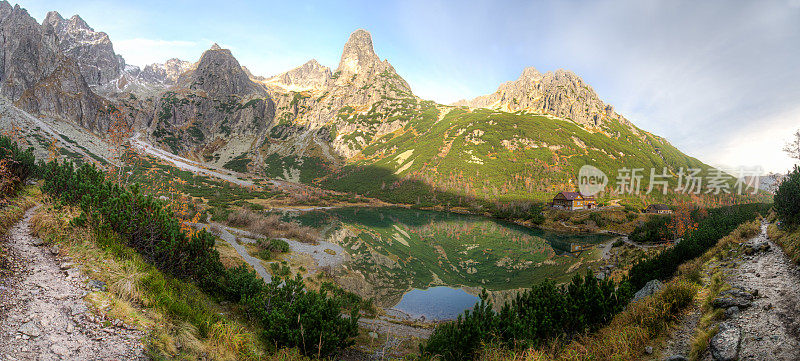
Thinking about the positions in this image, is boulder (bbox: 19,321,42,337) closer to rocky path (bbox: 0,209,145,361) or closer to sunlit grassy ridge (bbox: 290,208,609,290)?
rocky path (bbox: 0,209,145,361)

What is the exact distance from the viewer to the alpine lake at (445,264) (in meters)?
24.7

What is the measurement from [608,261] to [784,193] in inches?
805

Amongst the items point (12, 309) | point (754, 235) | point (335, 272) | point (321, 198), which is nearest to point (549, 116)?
point (321, 198)

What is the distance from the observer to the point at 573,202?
83750 millimetres

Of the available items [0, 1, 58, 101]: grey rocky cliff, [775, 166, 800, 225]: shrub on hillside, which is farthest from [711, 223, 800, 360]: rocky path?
[0, 1, 58, 101]: grey rocky cliff

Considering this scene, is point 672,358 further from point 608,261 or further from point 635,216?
point 635,216

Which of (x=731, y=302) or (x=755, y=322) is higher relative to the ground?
(x=731, y=302)

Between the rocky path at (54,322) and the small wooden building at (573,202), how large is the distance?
9736 centimetres

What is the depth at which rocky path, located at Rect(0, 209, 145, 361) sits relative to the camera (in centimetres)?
392

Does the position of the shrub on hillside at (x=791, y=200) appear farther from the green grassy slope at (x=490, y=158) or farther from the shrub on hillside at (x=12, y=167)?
the green grassy slope at (x=490, y=158)

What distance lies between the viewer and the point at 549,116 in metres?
183

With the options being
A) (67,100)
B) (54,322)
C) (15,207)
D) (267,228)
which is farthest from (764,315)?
(67,100)

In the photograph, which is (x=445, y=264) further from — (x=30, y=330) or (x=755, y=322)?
(x=30, y=330)

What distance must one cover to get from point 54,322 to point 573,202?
326 feet
